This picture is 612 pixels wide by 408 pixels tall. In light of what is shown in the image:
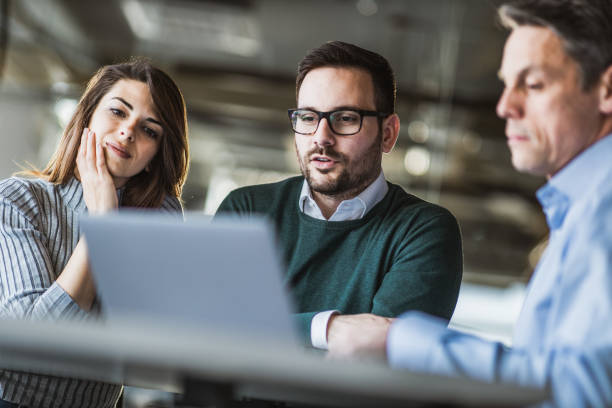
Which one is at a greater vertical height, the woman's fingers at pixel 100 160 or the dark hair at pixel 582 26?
the dark hair at pixel 582 26

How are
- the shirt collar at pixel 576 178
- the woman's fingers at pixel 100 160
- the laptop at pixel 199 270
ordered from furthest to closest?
the woman's fingers at pixel 100 160, the shirt collar at pixel 576 178, the laptop at pixel 199 270

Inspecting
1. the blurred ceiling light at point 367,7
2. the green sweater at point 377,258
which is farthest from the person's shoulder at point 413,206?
the blurred ceiling light at point 367,7

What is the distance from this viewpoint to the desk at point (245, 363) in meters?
0.64

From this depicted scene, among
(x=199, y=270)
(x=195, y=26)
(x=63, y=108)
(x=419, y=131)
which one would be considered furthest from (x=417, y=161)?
(x=199, y=270)

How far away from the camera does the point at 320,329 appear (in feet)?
4.38

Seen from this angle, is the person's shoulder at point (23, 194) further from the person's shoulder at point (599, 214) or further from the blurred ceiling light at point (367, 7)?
the blurred ceiling light at point (367, 7)

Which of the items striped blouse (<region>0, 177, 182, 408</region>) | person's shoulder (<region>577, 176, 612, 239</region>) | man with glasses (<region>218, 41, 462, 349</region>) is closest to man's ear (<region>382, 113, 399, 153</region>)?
man with glasses (<region>218, 41, 462, 349</region>)

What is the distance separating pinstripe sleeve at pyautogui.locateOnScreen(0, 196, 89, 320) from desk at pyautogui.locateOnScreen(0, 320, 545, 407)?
2.37 feet

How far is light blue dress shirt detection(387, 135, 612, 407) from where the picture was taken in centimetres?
77

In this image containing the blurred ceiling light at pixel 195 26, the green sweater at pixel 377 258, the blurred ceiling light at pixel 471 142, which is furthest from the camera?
the blurred ceiling light at pixel 471 142

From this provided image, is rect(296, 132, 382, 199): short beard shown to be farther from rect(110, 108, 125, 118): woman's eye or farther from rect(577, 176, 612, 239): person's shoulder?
rect(577, 176, 612, 239): person's shoulder

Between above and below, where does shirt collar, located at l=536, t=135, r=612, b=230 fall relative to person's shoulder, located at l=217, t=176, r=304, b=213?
above

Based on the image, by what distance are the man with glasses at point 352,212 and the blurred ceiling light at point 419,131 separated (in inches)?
188

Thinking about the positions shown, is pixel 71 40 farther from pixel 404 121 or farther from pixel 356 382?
pixel 356 382
